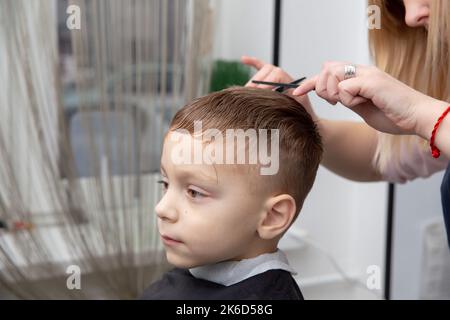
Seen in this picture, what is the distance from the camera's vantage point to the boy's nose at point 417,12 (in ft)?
3.18

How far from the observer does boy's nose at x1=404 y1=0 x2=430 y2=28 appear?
3.18ft

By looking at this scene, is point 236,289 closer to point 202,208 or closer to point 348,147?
point 202,208

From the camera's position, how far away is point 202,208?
853 millimetres

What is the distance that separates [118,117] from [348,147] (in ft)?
1.92

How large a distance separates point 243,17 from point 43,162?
69cm

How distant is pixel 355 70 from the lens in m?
0.86

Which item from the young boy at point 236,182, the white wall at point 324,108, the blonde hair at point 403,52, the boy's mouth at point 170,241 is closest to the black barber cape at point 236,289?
the young boy at point 236,182

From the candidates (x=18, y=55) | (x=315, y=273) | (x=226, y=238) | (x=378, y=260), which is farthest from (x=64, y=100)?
(x=378, y=260)

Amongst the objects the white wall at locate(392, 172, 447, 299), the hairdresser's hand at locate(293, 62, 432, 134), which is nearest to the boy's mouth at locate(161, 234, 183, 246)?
the hairdresser's hand at locate(293, 62, 432, 134)

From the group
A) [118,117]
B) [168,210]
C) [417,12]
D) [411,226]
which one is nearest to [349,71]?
[417,12]

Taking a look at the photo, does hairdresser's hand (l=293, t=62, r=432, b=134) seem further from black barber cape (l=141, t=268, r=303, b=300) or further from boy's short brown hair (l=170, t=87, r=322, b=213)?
black barber cape (l=141, t=268, r=303, b=300)

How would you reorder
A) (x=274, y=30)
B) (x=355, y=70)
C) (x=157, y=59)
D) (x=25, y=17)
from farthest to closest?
(x=274, y=30)
(x=157, y=59)
(x=25, y=17)
(x=355, y=70)

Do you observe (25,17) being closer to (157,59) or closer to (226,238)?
(157,59)

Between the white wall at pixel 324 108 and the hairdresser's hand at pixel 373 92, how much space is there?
74 centimetres
